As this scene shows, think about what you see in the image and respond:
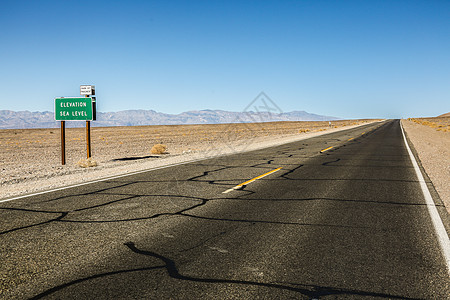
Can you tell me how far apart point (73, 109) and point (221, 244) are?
13447 mm

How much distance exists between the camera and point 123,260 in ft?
13.9

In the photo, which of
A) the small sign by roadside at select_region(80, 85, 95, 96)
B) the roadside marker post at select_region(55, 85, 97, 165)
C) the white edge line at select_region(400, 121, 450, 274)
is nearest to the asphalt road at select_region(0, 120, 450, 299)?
the white edge line at select_region(400, 121, 450, 274)

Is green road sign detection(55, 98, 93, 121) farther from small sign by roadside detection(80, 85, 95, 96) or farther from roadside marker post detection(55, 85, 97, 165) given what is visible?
small sign by roadside detection(80, 85, 95, 96)

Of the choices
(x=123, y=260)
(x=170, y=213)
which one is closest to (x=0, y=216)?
(x=170, y=213)

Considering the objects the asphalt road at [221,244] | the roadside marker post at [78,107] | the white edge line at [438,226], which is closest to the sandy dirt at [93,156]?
the roadside marker post at [78,107]

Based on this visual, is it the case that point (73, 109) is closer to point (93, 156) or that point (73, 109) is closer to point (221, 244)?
point (93, 156)

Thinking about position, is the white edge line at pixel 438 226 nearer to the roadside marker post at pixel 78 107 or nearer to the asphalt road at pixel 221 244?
the asphalt road at pixel 221 244

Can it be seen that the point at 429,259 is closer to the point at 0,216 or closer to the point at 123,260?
the point at 123,260

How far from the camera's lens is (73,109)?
627 inches

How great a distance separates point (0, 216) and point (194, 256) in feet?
13.3

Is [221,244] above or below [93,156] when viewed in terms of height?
above

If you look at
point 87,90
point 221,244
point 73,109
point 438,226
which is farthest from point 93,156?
point 438,226

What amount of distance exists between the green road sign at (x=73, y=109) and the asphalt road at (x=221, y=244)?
26.0ft

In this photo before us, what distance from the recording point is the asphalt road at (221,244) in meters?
3.54
